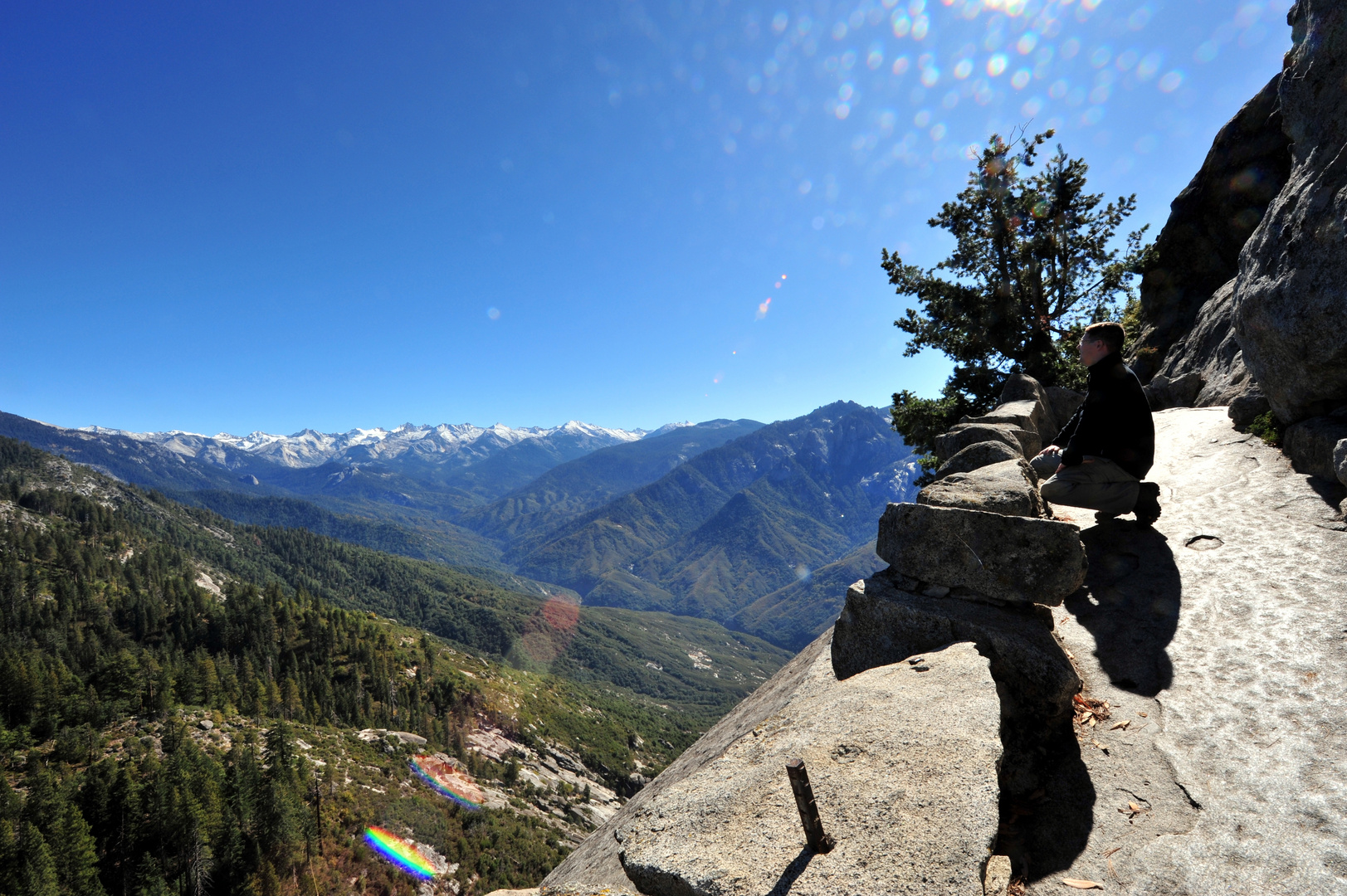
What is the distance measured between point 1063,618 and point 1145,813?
4.05 metres

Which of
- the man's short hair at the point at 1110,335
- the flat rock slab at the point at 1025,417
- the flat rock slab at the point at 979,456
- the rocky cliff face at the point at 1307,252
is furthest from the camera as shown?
the flat rock slab at the point at 1025,417

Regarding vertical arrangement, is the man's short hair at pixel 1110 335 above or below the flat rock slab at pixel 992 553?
above

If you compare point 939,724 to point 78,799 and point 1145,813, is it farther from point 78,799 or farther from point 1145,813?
point 78,799

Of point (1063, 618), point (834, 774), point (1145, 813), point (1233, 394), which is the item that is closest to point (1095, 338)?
point (1063, 618)

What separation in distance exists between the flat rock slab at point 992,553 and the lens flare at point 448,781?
139 meters

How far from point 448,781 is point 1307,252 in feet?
516

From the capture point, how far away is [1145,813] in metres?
5.03

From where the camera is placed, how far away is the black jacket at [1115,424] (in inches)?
370

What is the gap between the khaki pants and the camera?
959cm

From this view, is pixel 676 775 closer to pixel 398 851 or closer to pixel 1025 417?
pixel 1025 417

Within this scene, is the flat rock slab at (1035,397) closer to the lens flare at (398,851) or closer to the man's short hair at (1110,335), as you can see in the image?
the man's short hair at (1110,335)

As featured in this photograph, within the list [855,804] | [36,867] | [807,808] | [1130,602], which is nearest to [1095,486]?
[1130,602]

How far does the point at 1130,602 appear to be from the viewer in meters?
8.27

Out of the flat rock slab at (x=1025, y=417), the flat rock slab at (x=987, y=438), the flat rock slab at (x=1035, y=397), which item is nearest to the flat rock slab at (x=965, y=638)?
the flat rock slab at (x=987, y=438)
